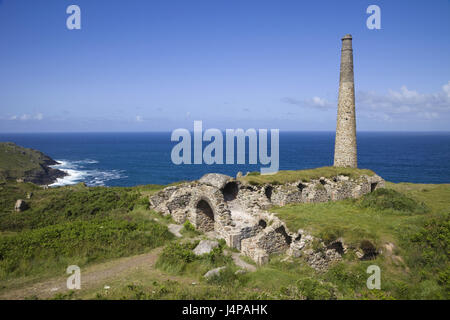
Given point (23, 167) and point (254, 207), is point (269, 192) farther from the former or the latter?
point (23, 167)

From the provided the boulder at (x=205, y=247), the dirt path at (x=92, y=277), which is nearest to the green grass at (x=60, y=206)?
the dirt path at (x=92, y=277)

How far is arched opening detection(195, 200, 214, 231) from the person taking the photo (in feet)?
62.6

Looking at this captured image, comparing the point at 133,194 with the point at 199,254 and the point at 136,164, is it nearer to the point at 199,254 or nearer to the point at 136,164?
the point at 199,254

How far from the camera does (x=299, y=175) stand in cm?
2312

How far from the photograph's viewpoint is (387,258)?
41.5ft

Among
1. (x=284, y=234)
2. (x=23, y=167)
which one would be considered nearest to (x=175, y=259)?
(x=284, y=234)

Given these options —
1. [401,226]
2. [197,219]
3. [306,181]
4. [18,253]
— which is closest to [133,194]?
[197,219]

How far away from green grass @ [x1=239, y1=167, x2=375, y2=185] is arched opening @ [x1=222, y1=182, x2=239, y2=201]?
80cm

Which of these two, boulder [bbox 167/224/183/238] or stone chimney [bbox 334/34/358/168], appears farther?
stone chimney [bbox 334/34/358/168]

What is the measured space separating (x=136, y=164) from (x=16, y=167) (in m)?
39.2

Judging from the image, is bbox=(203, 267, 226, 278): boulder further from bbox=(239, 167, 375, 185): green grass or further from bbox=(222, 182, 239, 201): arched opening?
bbox=(239, 167, 375, 185): green grass

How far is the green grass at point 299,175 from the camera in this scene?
21.1 m

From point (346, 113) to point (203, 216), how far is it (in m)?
18.2

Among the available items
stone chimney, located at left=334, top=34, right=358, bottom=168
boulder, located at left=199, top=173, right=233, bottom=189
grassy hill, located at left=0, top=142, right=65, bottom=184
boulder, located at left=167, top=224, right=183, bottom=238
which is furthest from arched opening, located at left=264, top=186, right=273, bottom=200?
grassy hill, located at left=0, top=142, right=65, bottom=184
